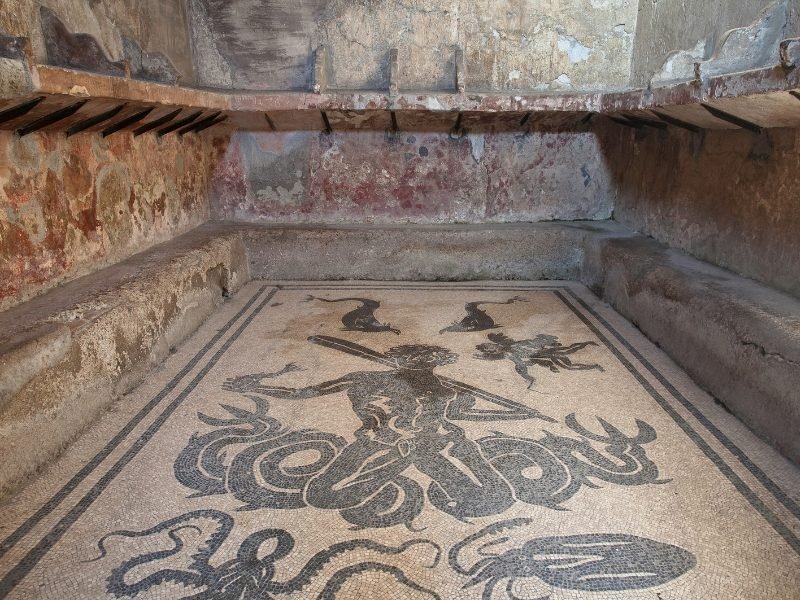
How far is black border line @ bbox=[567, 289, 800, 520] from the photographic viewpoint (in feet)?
6.50

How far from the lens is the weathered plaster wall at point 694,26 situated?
2.63 meters

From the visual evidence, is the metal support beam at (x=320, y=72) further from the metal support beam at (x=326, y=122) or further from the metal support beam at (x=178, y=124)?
the metal support beam at (x=178, y=124)

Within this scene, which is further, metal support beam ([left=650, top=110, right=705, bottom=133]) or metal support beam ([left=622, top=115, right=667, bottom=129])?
metal support beam ([left=622, top=115, right=667, bottom=129])

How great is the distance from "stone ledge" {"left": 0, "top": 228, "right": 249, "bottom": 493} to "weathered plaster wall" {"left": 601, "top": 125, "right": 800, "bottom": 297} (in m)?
3.34

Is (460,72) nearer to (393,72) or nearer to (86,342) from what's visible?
(393,72)

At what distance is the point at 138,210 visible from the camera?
3.72 meters

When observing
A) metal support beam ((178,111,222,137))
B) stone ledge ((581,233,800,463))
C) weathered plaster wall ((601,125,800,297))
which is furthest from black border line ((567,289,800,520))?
metal support beam ((178,111,222,137))

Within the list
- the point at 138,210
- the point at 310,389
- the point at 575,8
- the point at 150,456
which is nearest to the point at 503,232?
the point at 575,8

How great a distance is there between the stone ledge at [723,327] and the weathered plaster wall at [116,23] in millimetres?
3385

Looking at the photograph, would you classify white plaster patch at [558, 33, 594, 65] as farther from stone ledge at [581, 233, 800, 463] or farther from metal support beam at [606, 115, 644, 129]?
stone ledge at [581, 233, 800, 463]

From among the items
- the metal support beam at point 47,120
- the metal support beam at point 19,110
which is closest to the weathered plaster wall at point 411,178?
the metal support beam at point 47,120

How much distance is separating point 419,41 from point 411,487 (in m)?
3.73

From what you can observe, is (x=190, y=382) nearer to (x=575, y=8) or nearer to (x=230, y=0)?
(x=230, y=0)

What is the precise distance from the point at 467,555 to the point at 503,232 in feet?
11.0
